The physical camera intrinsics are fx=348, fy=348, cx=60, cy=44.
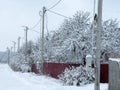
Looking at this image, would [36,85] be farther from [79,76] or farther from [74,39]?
[74,39]

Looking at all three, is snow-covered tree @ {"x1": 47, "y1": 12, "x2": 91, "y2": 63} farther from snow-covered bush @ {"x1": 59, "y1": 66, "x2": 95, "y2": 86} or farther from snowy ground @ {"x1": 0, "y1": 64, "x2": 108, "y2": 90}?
snow-covered bush @ {"x1": 59, "y1": 66, "x2": 95, "y2": 86}

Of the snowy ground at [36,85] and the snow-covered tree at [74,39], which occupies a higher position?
the snow-covered tree at [74,39]

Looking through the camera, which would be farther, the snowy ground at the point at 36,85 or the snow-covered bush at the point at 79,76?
the snow-covered bush at the point at 79,76

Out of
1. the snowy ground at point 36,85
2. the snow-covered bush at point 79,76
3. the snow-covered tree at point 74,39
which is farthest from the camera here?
the snow-covered tree at point 74,39

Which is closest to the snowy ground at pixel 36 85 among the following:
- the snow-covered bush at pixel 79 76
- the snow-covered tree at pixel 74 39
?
the snow-covered bush at pixel 79 76

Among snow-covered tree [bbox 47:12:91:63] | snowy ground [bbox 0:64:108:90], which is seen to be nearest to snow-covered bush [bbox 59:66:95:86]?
snowy ground [bbox 0:64:108:90]

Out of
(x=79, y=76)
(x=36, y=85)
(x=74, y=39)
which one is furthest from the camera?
(x=74, y=39)

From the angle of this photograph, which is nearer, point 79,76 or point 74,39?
point 79,76

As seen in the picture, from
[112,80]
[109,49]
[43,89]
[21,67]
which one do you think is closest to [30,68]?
[21,67]

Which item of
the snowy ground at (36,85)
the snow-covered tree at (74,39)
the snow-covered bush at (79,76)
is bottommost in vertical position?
the snowy ground at (36,85)

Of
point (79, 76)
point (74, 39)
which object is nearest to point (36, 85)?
point (79, 76)

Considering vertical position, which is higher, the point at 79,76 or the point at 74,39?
the point at 74,39

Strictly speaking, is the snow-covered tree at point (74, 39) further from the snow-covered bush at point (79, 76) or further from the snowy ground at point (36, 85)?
the snow-covered bush at point (79, 76)

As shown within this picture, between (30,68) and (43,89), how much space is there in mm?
35706
